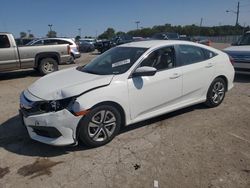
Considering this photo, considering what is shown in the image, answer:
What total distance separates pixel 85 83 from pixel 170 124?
1904 mm

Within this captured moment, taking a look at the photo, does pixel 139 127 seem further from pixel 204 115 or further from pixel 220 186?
pixel 220 186

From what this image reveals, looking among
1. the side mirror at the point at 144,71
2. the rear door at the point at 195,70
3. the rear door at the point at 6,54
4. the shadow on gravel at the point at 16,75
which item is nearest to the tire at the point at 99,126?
the side mirror at the point at 144,71

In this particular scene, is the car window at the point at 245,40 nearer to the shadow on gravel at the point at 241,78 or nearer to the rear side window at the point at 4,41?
the shadow on gravel at the point at 241,78

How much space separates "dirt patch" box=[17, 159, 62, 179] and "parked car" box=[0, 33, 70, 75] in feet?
24.4

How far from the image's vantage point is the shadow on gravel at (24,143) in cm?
433

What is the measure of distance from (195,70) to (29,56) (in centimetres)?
759

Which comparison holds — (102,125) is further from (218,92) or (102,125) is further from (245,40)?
(245,40)

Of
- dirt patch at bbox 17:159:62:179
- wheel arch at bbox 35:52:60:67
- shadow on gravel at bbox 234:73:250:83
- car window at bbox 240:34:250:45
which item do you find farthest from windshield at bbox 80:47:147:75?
car window at bbox 240:34:250:45

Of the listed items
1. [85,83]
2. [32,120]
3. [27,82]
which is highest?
[85,83]

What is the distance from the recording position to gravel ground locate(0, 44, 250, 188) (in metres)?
3.53

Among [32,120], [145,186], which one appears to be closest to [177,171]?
[145,186]

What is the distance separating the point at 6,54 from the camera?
10.4 meters

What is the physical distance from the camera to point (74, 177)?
362cm

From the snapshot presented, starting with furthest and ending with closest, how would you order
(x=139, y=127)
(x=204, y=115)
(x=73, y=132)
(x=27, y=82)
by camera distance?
(x=27, y=82), (x=204, y=115), (x=139, y=127), (x=73, y=132)
